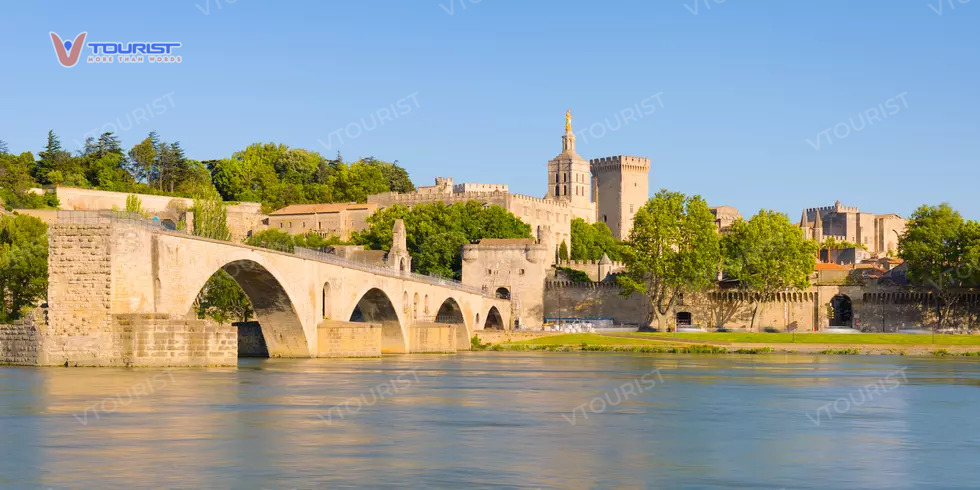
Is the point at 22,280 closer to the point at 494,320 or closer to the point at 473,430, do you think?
the point at 473,430

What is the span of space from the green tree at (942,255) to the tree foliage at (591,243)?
44.5 metres

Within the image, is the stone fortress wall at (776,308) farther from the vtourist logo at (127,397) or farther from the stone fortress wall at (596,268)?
the vtourist logo at (127,397)

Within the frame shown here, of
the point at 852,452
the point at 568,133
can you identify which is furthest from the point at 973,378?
the point at 568,133

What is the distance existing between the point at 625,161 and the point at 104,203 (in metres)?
75.2

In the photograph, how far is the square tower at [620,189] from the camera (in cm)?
16562

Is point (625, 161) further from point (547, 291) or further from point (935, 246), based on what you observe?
point (935, 246)

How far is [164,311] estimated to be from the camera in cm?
4234

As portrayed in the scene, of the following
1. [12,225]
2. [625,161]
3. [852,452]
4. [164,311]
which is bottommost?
[852,452]

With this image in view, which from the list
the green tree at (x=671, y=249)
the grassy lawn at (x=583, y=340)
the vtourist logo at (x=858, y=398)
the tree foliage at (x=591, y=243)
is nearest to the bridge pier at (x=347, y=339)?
the vtourist logo at (x=858, y=398)

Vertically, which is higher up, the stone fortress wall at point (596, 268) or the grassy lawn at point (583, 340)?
the stone fortress wall at point (596, 268)

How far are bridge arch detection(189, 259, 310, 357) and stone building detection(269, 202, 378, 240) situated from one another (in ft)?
244

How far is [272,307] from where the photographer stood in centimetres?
5431

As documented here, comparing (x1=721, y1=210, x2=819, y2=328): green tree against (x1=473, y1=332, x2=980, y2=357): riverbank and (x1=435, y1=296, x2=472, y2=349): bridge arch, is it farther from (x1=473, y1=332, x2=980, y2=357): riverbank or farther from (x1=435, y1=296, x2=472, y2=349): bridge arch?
(x1=435, y1=296, x2=472, y2=349): bridge arch

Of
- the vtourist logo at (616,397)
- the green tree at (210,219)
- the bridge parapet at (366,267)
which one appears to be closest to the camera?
the vtourist logo at (616,397)
